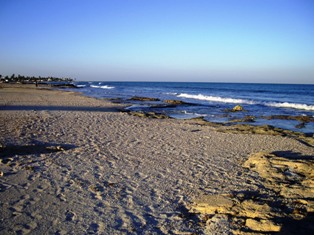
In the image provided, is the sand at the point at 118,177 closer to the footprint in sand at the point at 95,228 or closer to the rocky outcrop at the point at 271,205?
the footprint in sand at the point at 95,228

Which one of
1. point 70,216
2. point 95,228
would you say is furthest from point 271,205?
point 70,216

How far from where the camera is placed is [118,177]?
585 cm

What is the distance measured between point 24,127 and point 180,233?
29.0ft

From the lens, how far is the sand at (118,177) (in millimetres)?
4000

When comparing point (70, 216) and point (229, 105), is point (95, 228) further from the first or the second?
point (229, 105)

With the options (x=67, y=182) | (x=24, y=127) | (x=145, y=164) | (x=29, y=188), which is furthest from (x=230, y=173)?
(x=24, y=127)

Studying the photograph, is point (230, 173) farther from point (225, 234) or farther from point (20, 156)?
point (20, 156)

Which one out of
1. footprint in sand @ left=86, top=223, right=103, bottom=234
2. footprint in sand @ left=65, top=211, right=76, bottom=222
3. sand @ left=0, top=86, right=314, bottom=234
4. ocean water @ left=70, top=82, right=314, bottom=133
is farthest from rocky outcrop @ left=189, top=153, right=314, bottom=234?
Result: ocean water @ left=70, top=82, right=314, bottom=133

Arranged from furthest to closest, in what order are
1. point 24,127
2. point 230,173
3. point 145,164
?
point 24,127, point 145,164, point 230,173

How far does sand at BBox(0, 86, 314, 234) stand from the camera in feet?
13.1

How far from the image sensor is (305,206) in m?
4.45

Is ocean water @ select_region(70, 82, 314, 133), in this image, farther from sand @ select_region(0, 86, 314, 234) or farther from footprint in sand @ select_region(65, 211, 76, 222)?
footprint in sand @ select_region(65, 211, 76, 222)

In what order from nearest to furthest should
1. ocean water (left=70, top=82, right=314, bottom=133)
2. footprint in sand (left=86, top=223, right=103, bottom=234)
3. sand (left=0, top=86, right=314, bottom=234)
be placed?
footprint in sand (left=86, top=223, right=103, bottom=234) < sand (left=0, top=86, right=314, bottom=234) < ocean water (left=70, top=82, right=314, bottom=133)

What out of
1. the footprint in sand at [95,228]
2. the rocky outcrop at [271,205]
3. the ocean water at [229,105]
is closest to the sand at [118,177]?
the footprint in sand at [95,228]
